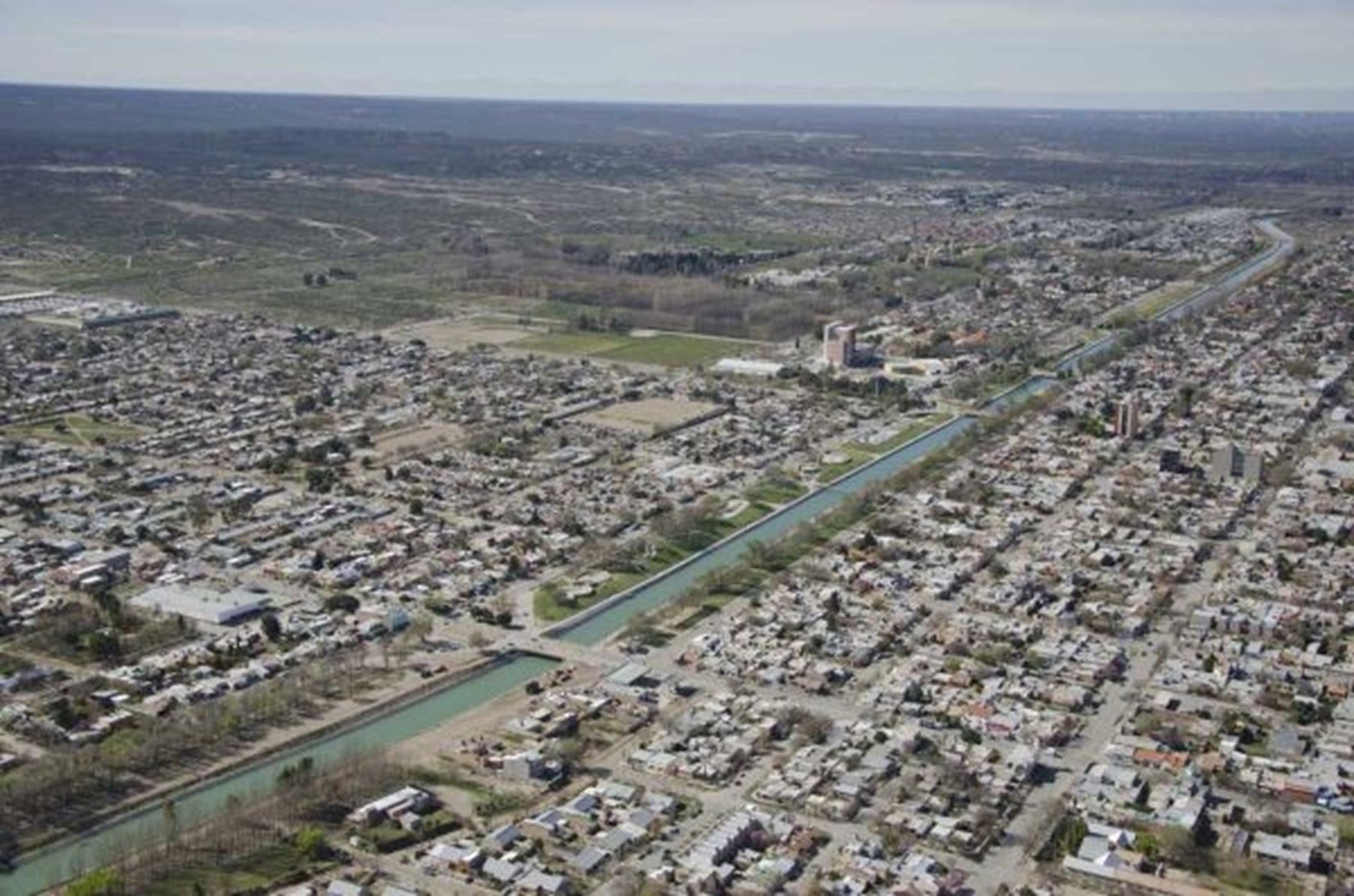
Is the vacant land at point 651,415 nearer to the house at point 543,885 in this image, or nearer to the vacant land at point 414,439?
the vacant land at point 414,439

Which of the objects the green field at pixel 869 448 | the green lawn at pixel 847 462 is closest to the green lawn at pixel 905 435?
the green field at pixel 869 448

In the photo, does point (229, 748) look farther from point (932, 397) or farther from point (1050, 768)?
point (932, 397)

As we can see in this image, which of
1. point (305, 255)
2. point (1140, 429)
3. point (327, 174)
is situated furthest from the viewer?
point (327, 174)

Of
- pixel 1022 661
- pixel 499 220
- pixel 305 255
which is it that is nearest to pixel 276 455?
pixel 1022 661

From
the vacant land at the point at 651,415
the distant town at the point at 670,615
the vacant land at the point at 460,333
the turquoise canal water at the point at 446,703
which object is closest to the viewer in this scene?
the turquoise canal water at the point at 446,703

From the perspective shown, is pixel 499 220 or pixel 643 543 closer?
pixel 643 543

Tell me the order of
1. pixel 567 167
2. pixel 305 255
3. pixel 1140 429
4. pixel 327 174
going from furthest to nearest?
pixel 567 167, pixel 327 174, pixel 305 255, pixel 1140 429

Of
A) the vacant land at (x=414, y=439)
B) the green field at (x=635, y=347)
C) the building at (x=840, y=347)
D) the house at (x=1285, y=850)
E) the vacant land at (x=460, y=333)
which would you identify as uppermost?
the building at (x=840, y=347)
